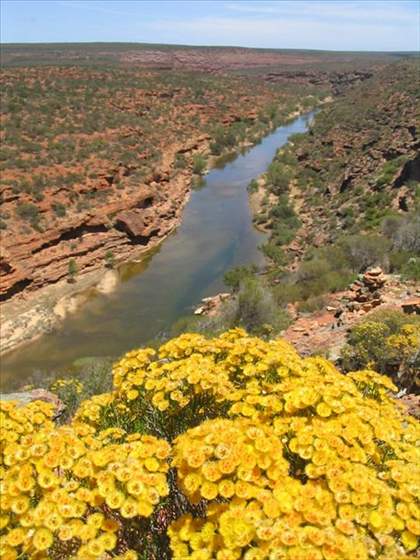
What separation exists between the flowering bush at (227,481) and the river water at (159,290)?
1432 cm

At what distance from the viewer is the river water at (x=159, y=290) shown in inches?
765

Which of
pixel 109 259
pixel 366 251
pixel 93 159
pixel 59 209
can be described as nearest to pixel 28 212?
pixel 59 209

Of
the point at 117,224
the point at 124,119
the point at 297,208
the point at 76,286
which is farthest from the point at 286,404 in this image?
the point at 124,119

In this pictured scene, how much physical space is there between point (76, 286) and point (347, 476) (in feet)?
72.0

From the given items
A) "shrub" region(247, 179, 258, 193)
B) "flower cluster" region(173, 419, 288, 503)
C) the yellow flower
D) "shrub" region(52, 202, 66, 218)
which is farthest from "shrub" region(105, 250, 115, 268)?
the yellow flower

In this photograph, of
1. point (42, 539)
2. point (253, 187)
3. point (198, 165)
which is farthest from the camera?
point (198, 165)

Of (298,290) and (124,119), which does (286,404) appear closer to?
(298,290)

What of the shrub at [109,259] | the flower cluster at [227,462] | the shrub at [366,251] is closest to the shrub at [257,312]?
the shrub at [366,251]

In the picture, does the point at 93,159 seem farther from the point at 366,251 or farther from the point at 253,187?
the point at 366,251

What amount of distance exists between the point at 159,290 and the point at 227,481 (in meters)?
22.0

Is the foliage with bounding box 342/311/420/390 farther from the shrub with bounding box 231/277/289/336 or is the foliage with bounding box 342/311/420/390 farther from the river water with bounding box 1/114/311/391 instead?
the river water with bounding box 1/114/311/391

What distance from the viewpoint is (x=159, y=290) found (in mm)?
24594

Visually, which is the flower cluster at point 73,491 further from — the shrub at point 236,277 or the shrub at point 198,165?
the shrub at point 198,165

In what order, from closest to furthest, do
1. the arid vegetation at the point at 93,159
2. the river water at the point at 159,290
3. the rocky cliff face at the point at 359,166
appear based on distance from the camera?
1. the river water at the point at 159,290
2. the arid vegetation at the point at 93,159
3. the rocky cliff face at the point at 359,166
